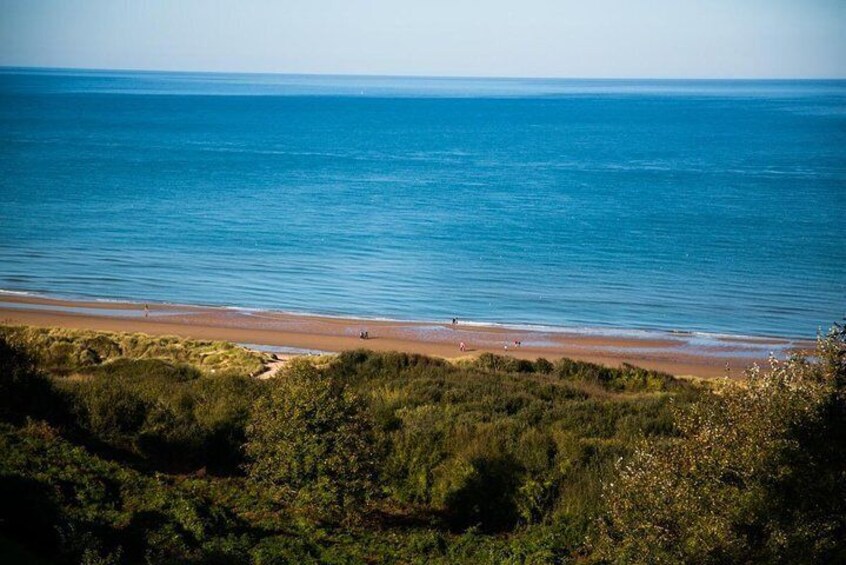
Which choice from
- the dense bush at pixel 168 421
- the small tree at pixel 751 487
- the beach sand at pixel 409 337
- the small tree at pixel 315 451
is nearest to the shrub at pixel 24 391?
the dense bush at pixel 168 421

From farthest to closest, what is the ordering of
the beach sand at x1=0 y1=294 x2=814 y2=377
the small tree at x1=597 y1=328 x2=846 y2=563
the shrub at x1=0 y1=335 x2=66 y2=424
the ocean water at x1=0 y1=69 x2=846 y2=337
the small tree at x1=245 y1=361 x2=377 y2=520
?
1. the ocean water at x1=0 y1=69 x2=846 y2=337
2. the beach sand at x1=0 y1=294 x2=814 y2=377
3. the shrub at x1=0 y1=335 x2=66 y2=424
4. the small tree at x1=245 y1=361 x2=377 y2=520
5. the small tree at x1=597 y1=328 x2=846 y2=563

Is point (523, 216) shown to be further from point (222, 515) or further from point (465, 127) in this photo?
point (465, 127)

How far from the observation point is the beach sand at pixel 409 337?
4175 centimetres

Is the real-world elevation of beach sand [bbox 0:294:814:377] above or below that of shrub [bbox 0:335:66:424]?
above

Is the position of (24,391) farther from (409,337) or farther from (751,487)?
(409,337)

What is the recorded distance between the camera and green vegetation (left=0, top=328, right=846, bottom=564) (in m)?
13.6

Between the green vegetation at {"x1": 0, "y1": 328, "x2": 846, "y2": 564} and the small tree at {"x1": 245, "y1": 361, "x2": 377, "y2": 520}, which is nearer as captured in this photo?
the green vegetation at {"x1": 0, "y1": 328, "x2": 846, "y2": 564}

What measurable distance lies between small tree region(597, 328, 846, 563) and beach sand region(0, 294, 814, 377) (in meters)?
25.2

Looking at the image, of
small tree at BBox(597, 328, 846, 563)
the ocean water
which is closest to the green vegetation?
small tree at BBox(597, 328, 846, 563)

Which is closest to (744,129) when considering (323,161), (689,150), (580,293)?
(689,150)

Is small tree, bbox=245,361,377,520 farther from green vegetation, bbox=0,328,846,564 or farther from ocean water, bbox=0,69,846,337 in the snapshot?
ocean water, bbox=0,69,846,337

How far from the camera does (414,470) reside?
20.6 m

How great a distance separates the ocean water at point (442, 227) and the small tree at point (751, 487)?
1278 inches

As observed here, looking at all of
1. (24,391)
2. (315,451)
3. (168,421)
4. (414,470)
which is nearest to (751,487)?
(315,451)
